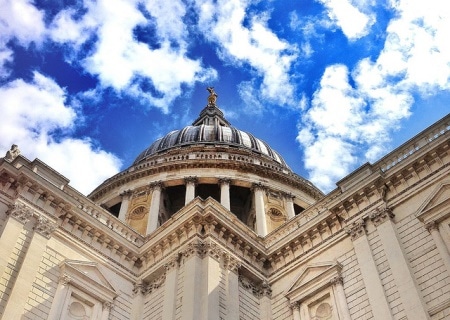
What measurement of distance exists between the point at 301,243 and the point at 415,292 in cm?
665

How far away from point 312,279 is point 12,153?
1384 cm

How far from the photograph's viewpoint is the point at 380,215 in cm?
2123

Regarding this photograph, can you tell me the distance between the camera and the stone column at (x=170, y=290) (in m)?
20.9

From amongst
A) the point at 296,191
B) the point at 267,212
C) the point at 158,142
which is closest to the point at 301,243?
the point at 267,212

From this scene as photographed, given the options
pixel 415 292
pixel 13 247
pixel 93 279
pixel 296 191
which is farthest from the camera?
pixel 296 191

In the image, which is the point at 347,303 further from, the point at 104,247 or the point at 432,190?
the point at 104,247

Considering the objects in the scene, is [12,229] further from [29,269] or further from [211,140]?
[211,140]

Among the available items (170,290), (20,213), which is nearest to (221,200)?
(170,290)

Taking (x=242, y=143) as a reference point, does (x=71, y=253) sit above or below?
below

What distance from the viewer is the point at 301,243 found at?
23.7m

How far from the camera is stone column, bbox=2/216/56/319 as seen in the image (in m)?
18.1

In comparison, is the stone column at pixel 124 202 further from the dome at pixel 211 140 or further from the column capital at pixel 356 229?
the column capital at pixel 356 229

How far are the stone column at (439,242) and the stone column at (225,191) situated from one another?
19.9 m

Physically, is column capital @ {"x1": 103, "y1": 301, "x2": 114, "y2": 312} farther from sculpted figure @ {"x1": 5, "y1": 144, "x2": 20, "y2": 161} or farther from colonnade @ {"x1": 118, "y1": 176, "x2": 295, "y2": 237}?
colonnade @ {"x1": 118, "y1": 176, "x2": 295, "y2": 237}
